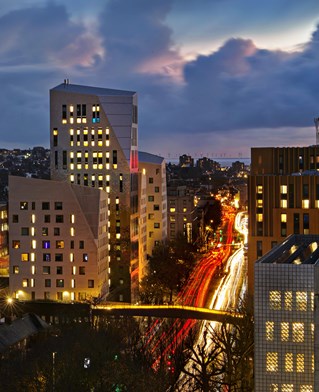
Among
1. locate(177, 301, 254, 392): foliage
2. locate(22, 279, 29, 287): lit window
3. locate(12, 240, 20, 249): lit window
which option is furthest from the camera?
locate(12, 240, 20, 249): lit window

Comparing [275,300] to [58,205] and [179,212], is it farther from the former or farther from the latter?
[179,212]

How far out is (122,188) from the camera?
260 feet

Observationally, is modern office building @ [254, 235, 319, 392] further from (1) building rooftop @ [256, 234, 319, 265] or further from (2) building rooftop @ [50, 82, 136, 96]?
(2) building rooftop @ [50, 82, 136, 96]

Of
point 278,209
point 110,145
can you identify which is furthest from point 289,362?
point 110,145

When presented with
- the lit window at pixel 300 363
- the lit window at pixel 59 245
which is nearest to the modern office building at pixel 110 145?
the lit window at pixel 59 245

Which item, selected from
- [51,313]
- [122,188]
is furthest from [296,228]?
[51,313]

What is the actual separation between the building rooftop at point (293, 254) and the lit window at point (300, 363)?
429 cm

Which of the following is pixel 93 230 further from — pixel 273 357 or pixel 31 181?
pixel 273 357

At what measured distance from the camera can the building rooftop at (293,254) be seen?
113 feet

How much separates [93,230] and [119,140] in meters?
12.5

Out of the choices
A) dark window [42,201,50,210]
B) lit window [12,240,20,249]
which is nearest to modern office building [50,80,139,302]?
dark window [42,201,50,210]

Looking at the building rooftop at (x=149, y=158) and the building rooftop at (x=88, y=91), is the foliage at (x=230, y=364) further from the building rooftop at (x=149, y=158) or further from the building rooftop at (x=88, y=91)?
the building rooftop at (x=149, y=158)

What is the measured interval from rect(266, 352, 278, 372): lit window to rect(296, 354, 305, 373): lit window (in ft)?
3.00

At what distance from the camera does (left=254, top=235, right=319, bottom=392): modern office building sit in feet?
102
